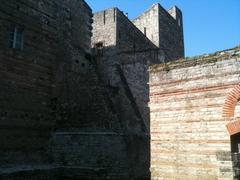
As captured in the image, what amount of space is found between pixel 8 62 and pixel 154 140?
6547mm

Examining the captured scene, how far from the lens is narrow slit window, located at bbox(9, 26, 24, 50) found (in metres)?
12.3

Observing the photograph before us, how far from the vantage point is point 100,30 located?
900 inches

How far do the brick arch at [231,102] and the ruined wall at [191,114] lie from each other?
10cm

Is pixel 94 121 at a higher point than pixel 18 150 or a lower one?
higher

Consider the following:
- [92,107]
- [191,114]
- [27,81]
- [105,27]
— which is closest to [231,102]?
[191,114]

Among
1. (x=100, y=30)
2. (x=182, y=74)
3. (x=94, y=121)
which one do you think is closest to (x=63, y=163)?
(x=94, y=121)

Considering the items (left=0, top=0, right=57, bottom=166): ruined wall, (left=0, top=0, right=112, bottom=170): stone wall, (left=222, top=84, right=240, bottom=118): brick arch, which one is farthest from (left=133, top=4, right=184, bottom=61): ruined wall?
(left=222, top=84, right=240, bottom=118): brick arch

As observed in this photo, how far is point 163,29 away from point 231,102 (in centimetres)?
1967

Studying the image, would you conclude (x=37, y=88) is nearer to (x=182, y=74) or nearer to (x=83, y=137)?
(x=83, y=137)

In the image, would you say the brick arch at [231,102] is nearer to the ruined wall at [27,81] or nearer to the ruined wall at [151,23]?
the ruined wall at [27,81]

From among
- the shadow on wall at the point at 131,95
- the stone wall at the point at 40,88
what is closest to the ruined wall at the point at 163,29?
the shadow on wall at the point at 131,95

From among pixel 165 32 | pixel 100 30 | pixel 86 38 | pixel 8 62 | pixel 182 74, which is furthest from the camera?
pixel 165 32

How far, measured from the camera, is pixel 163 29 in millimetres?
26359

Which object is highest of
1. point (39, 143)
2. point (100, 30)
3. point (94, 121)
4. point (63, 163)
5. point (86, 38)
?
point (100, 30)
